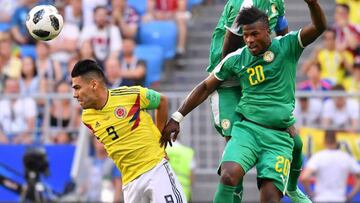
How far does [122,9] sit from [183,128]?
360cm

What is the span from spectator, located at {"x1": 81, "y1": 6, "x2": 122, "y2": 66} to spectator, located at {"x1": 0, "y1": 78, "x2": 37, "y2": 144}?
182 cm

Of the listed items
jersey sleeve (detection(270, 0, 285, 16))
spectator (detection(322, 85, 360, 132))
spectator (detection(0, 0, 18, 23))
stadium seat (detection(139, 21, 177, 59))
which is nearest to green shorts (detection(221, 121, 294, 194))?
jersey sleeve (detection(270, 0, 285, 16))

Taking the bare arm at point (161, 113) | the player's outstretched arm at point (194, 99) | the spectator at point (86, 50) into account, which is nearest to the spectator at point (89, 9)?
the spectator at point (86, 50)

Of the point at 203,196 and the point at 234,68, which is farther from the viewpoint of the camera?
the point at 203,196

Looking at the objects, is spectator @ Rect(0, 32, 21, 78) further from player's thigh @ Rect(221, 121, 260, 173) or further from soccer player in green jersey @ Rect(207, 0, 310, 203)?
player's thigh @ Rect(221, 121, 260, 173)

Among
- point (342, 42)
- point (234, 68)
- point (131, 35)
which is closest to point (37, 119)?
point (131, 35)

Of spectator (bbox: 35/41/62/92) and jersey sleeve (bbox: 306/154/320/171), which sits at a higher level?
spectator (bbox: 35/41/62/92)

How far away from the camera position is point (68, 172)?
1966 cm

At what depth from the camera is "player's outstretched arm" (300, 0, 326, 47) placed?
36.4 ft

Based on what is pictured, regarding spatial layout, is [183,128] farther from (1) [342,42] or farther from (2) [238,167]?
(2) [238,167]

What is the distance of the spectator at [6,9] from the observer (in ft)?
77.2

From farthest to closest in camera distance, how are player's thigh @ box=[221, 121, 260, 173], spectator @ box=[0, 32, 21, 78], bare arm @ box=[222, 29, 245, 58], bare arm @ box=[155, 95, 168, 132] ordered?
1. spectator @ box=[0, 32, 21, 78]
2. bare arm @ box=[155, 95, 168, 132]
3. bare arm @ box=[222, 29, 245, 58]
4. player's thigh @ box=[221, 121, 260, 173]

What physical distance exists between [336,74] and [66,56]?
4994 millimetres

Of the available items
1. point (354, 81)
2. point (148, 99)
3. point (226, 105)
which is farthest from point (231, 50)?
point (354, 81)
